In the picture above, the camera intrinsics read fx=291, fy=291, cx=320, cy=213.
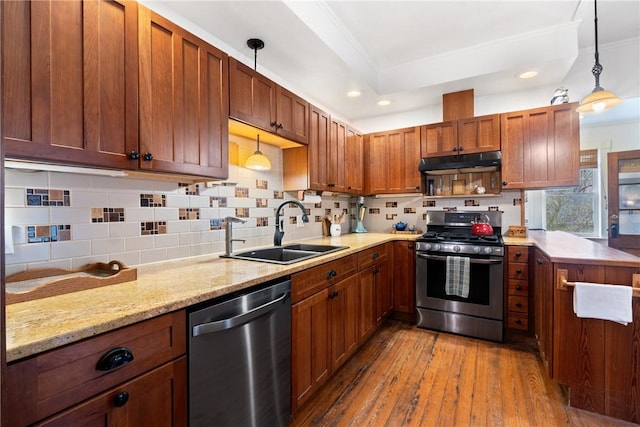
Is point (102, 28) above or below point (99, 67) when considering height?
above

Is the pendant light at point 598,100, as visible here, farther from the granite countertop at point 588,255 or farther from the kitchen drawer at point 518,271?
the kitchen drawer at point 518,271

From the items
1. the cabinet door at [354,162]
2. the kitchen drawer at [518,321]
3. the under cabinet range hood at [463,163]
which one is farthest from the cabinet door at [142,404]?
the under cabinet range hood at [463,163]

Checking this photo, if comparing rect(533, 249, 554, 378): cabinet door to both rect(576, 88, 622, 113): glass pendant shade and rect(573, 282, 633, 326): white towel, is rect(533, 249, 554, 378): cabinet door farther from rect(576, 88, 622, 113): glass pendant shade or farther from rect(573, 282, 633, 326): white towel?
rect(576, 88, 622, 113): glass pendant shade

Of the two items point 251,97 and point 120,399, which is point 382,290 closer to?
point 251,97

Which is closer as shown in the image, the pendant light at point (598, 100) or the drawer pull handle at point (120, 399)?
the drawer pull handle at point (120, 399)

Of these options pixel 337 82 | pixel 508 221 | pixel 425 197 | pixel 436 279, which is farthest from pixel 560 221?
pixel 337 82

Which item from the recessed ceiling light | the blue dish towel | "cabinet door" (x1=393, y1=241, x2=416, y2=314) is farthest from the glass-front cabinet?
"cabinet door" (x1=393, y1=241, x2=416, y2=314)

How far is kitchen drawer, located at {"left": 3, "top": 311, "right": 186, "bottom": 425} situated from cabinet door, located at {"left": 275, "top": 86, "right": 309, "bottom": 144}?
5.27ft

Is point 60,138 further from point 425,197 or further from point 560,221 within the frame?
point 560,221

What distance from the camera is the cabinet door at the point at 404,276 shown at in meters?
3.12

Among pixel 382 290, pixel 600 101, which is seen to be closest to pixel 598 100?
pixel 600 101

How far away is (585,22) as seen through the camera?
245 centimetres

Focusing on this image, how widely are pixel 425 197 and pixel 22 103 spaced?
3.57 meters

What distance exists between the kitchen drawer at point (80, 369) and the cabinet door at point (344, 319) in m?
1.17
